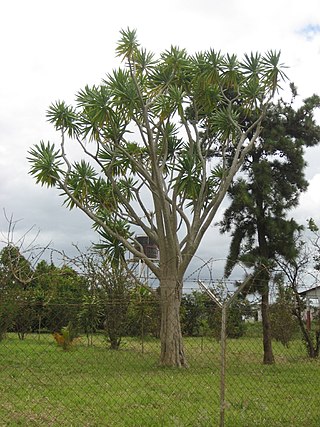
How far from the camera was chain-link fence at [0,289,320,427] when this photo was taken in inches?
211

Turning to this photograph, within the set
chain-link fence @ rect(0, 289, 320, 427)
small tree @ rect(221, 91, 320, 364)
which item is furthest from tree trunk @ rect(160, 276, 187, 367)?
small tree @ rect(221, 91, 320, 364)

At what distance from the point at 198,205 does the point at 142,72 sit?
11.7 ft

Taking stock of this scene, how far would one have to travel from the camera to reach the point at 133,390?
320 inches

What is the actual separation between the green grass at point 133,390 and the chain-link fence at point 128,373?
0.04ft

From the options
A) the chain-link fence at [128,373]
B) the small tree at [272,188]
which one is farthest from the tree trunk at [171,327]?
the small tree at [272,188]

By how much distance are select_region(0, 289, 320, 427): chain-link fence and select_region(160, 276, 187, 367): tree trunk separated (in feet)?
0.42

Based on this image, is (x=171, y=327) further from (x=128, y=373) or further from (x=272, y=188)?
(x=272, y=188)

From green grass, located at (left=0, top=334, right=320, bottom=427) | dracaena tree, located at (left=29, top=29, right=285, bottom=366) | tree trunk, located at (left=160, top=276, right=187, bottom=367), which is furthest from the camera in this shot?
dracaena tree, located at (left=29, top=29, right=285, bottom=366)

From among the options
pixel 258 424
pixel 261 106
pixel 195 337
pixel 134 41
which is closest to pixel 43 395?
pixel 195 337

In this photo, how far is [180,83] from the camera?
47.6 ft

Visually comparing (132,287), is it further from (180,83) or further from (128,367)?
(180,83)

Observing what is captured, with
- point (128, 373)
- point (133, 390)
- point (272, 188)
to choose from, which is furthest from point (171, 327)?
point (272, 188)

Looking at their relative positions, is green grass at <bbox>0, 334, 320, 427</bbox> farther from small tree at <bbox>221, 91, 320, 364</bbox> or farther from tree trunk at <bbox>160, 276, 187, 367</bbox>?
small tree at <bbox>221, 91, 320, 364</bbox>

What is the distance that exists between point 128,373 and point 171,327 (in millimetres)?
776
